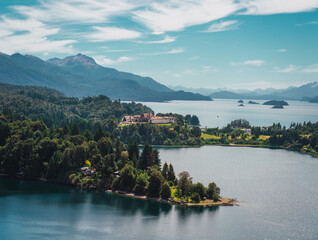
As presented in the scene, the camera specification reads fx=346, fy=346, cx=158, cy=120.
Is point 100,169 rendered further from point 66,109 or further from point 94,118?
point 66,109

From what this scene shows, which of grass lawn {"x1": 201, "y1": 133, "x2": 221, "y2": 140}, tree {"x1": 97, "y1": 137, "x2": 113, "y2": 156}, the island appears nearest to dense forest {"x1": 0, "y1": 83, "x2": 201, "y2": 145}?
grass lawn {"x1": 201, "y1": 133, "x2": 221, "y2": 140}

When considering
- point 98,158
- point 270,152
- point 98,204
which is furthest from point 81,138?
point 270,152

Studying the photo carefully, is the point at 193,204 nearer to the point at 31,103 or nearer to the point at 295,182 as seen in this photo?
the point at 295,182

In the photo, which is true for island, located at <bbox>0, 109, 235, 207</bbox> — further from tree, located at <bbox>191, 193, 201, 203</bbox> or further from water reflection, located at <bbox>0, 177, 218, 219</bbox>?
water reflection, located at <bbox>0, 177, 218, 219</bbox>

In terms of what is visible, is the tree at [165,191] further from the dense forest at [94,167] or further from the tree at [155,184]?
the tree at [155,184]

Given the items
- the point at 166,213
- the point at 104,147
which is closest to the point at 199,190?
the point at 166,213

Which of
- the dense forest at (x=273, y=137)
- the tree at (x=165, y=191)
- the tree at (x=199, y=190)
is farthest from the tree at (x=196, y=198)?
the dense forest at (x=273, y=137)
